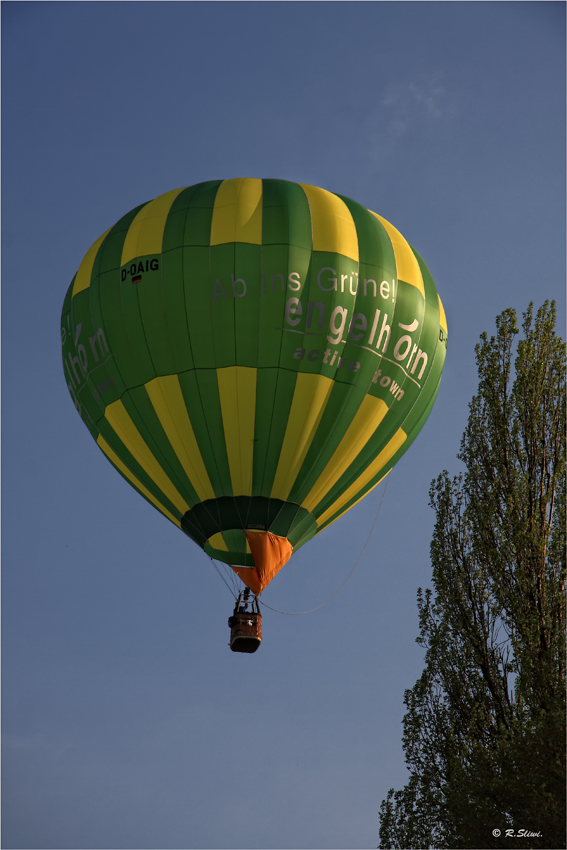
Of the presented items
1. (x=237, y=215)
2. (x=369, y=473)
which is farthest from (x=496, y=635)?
(x=237, y=215)

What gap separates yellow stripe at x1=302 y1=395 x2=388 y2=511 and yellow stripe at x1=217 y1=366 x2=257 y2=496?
3.22ft

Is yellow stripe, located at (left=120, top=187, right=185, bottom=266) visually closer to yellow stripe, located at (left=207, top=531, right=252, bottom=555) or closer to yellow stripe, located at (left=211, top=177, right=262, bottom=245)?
yellow stripe, located at (left=211, top=177, right=262, bottom=245)

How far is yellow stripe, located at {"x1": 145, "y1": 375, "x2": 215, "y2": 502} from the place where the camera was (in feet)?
42.0

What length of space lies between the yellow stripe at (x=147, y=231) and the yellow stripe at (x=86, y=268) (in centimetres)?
76

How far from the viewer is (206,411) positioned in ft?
41.7

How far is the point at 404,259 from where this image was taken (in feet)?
45.4

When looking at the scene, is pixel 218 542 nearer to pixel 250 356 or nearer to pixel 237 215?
pixel 250 356

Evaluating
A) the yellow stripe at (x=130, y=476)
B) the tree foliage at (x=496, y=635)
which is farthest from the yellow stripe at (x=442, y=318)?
the yellow stripe at (x=130, y=476)

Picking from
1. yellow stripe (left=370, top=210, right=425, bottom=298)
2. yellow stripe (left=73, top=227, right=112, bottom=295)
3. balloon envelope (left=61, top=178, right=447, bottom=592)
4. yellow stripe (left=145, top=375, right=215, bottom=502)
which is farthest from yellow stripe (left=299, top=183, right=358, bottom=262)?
yellow stripe (left=73, top=227, right=112, bottom=295)

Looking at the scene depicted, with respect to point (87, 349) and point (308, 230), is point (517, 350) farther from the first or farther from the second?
point (87, 349)

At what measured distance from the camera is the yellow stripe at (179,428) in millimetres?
12812

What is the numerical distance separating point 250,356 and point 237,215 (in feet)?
6.81

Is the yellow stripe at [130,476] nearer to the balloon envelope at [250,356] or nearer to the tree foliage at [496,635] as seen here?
the balloon envelope at [250,356]

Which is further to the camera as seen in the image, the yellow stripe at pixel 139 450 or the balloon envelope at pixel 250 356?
the yellow stripe at pixel 139 450
